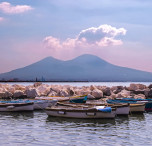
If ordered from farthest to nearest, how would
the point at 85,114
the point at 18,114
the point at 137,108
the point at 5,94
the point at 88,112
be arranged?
the point at 5,94, the point at 137,108, the point at 18,114, the point at 85,114, the point at 88,112

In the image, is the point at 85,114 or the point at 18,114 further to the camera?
the point at 18,114

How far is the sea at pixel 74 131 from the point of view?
1819 cm

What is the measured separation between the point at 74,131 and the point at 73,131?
7 centimetres

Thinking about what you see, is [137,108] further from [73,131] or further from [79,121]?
[73,131]

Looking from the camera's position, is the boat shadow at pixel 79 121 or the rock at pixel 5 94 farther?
the rock at pixel 5 94

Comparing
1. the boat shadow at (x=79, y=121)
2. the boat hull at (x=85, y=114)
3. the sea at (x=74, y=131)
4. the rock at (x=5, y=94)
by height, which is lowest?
the sea at (x=74, y=131)

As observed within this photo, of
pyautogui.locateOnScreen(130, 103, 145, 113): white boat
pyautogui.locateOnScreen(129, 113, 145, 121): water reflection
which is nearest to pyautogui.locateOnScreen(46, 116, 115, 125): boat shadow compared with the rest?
pyautogui.locateOnScreen(129, 113, 145, 121): water reflection

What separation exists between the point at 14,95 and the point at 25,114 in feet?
70.8

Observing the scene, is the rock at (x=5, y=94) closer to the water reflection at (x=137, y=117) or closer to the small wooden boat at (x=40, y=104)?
the small wooden boat at (x=40, y=104)

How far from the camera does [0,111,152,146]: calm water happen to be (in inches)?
720

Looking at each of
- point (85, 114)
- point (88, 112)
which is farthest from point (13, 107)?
point (88, 112)

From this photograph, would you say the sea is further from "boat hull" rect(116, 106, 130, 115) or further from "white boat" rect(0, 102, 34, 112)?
"white boat" rect(0, 102, 34, 112)

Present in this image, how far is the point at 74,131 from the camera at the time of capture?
850 inches

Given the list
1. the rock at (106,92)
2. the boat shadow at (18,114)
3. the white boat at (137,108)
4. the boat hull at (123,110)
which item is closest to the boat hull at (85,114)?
the boat hull at (123,110)
